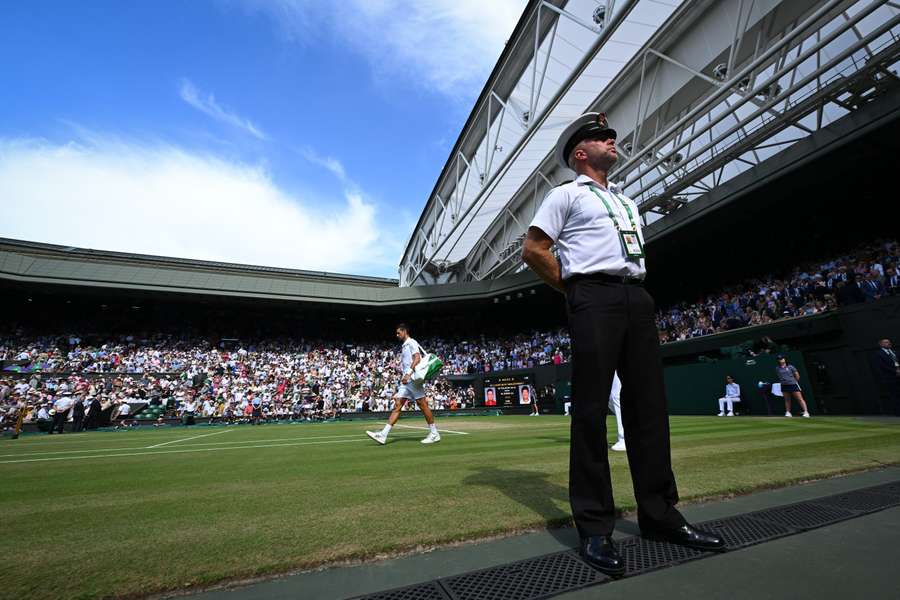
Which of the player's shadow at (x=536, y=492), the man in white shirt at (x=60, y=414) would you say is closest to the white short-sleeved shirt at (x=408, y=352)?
the player's shadow at (x=536, y=492)

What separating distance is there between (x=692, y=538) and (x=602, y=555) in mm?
481

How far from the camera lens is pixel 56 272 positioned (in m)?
25.0

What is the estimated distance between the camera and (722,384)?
48.2 ft

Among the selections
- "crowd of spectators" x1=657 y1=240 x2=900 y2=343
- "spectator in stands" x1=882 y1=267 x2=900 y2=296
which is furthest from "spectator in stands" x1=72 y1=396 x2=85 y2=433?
"spectator in stands" x1=882 y1=267 x2=900 y2=296

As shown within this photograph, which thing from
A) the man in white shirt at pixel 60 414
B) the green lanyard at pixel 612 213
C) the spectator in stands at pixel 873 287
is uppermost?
the spectator in stands at pixel 873 287

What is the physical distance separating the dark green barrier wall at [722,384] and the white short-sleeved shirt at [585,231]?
46.0 ft

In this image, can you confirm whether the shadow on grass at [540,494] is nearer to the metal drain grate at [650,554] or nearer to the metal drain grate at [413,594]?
the metal drain grate at [650,554]

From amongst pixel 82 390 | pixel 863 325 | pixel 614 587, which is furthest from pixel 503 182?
pixel 82 390

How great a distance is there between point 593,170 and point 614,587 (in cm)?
203

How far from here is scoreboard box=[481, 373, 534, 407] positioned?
984 inches

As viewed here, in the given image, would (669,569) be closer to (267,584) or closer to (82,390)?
(267,584)

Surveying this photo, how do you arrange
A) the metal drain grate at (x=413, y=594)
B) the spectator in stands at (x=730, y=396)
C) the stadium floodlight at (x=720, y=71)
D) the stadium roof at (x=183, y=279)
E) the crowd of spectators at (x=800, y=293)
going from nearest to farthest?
the metal drain grate at (x=413, y=594), the stadium floodlight at (x=720, y=71), the crowd of spectators at (x=800, y=293), the spectator in stands at (x=730, y=396), the stadium roof at (x=183, y=279)

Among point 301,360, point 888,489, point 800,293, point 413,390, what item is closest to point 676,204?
point 800,293

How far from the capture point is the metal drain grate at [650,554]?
162 cm
